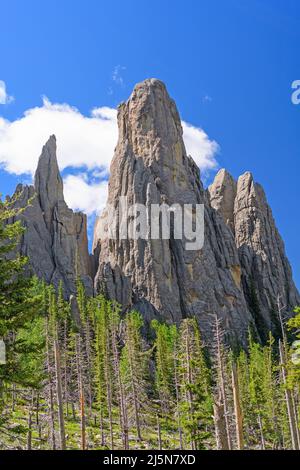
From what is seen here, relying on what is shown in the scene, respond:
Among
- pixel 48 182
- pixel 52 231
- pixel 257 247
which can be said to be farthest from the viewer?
pixel 257 247

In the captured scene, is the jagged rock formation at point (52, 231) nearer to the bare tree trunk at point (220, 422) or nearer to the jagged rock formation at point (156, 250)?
the jagged rock formation at point (156, 250)

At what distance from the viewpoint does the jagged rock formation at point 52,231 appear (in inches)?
4195

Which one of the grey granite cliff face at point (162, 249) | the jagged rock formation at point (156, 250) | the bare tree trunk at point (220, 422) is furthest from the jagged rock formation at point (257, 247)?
the bare tree trunk at point (220, 422)

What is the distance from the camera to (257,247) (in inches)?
5723

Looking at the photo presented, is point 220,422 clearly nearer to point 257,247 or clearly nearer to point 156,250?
point 156,250

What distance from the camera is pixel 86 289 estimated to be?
333ft

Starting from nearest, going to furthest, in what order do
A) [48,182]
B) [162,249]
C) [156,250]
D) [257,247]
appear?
[156,250], [162,249], [48,182], [257,247]

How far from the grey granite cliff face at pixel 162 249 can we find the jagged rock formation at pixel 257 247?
337 inches

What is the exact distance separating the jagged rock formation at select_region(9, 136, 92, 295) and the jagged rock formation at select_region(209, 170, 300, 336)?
3910 cm

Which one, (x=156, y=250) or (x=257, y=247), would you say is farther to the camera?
(x=257, y=247)

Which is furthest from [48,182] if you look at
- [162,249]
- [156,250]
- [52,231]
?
[162,249]

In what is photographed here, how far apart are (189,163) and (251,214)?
25.9 m

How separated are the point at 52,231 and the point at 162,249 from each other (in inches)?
873
